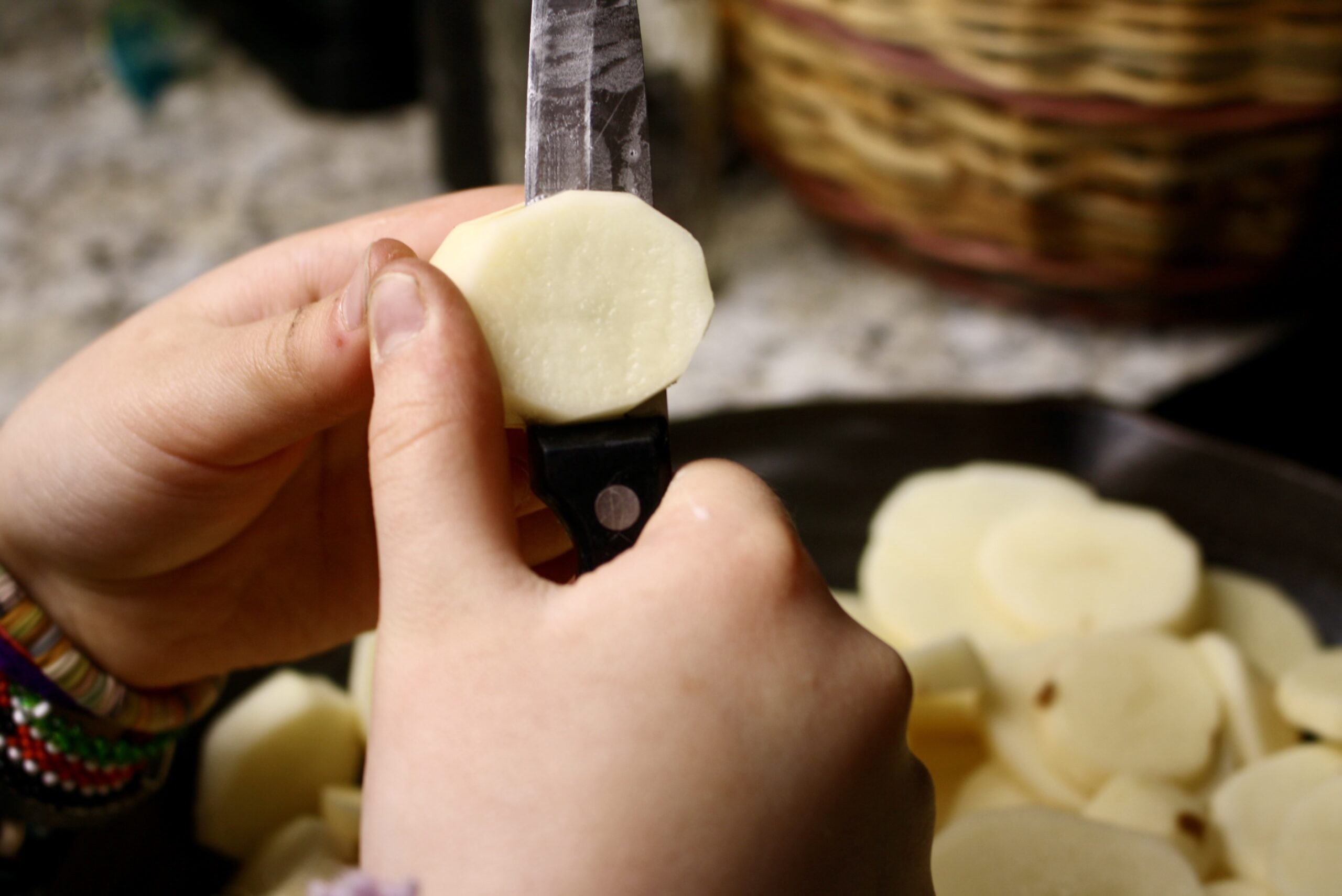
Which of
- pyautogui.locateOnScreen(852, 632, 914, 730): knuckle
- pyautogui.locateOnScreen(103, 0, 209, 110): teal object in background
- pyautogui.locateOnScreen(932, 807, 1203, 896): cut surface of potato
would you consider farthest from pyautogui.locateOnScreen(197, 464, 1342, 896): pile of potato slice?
pyautogui.locateOnScreen(103, 0, 209, 110): teal object in background

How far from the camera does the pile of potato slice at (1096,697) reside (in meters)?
0.65

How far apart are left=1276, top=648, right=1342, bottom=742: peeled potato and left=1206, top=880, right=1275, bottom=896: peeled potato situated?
0.11 m

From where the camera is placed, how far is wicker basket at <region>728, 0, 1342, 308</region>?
1023 mm

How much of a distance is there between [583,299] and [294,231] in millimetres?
1082

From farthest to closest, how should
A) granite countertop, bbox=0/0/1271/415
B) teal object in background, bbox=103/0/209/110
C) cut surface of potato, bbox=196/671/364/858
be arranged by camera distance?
teal object in background, bbox=103/0/209/110, granite countertop, bbox=0/0/1271/415, cut surface of potato, bbox=196/671/364/858

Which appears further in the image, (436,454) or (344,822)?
(344,822)

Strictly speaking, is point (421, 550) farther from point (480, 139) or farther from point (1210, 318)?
point (1210, 318)

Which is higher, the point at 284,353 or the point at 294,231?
the point at 284,353

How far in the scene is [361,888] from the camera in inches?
14.3

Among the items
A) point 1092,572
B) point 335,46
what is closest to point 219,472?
point 1092,572

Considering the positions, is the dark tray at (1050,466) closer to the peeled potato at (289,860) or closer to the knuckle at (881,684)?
the peeled potato at (289,860)

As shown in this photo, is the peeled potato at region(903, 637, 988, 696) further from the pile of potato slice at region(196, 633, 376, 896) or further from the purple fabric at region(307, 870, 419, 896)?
the purple fabric at region(307, 870, 419, 896)

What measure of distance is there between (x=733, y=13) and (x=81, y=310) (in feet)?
2.60

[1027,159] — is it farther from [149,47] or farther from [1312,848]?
[149,47]
